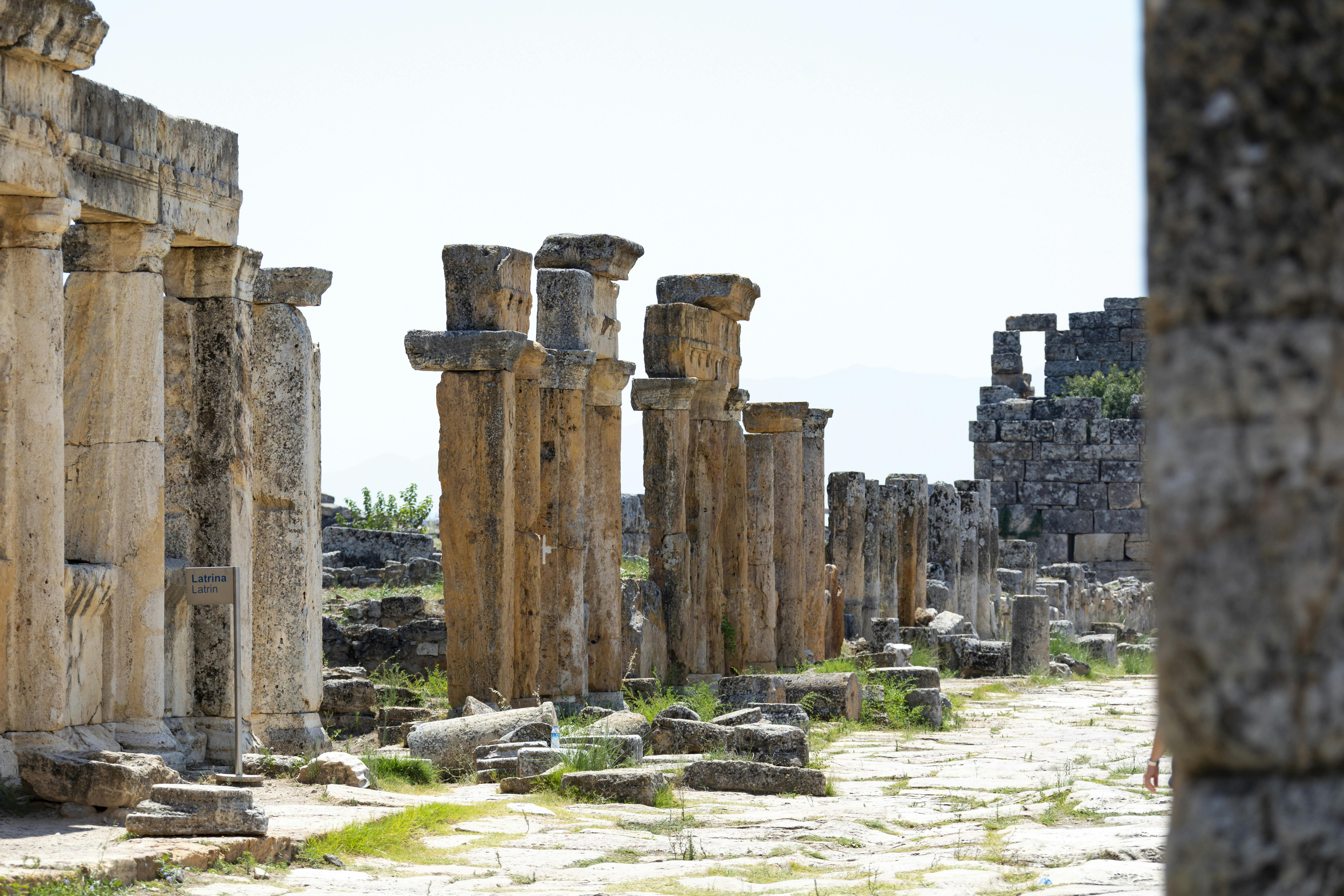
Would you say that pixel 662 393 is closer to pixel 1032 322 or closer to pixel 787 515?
pixel 787 515

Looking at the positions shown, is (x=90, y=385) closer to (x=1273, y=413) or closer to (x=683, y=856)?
(x=683, y=856)

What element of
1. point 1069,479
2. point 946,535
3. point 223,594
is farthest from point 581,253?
point 1069,479

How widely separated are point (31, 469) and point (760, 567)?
10.0 m

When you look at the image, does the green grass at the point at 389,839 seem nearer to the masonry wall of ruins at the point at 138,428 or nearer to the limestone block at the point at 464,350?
the masonry wall of ruins at the point at 138,428

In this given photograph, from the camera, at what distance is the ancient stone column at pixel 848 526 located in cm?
2166

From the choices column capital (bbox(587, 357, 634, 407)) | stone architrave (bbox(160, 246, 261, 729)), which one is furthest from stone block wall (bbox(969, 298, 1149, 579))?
stone architrave (bbox(160, 246, 261, 729))

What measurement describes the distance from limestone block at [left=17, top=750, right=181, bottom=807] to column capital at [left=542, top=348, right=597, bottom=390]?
5485mm

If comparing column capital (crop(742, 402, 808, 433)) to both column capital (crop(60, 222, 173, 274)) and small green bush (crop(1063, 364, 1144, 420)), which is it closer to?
column capital (crop(60, 222, 173, 274))

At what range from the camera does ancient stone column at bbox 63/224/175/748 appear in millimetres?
9516

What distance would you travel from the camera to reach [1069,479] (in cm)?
3422

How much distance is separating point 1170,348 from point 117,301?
337 inches

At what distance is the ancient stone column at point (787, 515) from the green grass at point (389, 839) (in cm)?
997

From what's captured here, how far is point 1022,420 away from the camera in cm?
3469

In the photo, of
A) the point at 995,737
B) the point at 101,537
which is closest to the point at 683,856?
the point at 101,537
